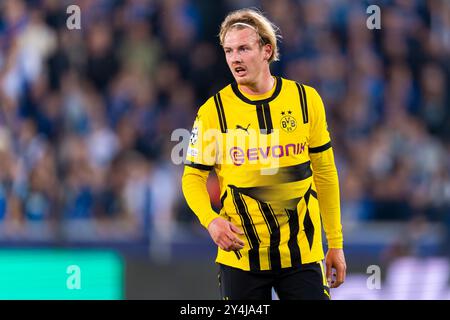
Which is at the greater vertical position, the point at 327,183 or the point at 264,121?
the point at 264,121

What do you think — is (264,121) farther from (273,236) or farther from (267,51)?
(273,236)

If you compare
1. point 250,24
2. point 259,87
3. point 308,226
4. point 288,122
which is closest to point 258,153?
point 288,122

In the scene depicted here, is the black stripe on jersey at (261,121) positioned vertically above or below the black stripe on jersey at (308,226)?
above

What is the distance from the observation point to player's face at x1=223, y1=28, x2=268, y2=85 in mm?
4617

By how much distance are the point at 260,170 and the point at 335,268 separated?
0.64m

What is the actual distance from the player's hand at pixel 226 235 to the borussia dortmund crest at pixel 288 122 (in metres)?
0.55

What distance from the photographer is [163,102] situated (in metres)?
9.58

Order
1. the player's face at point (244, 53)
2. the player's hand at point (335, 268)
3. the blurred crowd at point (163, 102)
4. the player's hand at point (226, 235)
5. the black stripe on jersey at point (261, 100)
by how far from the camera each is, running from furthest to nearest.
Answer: the blurred crowd at point (163, 102) < the player's hand at point (335, 268) < the black stripe on jersey at point (261, 100) < the player's face at point (244, 53) < the player's hand at point (226, 235)

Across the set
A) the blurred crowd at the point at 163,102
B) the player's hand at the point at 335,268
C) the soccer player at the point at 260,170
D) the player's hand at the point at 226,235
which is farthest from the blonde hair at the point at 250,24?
the blurred crowd at the point at 163,102

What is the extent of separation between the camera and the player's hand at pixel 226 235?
444 centimetres

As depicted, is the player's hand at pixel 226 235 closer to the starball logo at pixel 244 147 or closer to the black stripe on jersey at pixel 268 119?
the starball logo at pixel 244 147

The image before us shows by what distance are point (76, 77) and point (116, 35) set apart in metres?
0.82
